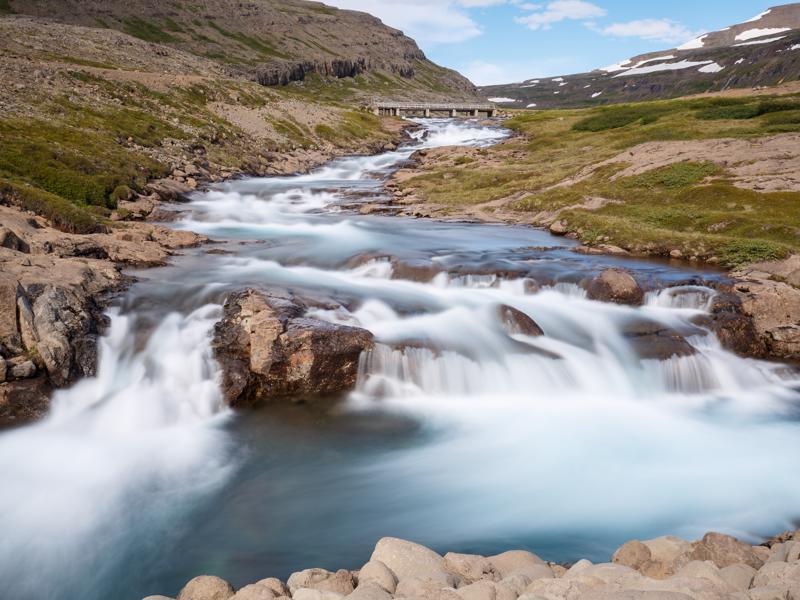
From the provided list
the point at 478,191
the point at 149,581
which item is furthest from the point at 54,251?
the point at 478,191

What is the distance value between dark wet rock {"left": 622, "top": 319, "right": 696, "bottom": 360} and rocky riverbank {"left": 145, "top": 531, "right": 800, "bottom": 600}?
371 inches

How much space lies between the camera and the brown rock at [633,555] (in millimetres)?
8198

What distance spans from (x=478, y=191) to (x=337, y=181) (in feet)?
47.4

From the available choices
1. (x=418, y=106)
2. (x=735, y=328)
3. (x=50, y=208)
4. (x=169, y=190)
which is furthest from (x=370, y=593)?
(x=418, y=106)

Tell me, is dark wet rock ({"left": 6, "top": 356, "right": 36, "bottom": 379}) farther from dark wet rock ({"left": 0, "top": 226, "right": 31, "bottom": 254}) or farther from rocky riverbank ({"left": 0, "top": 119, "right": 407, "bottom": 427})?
dark wet rock ({"left": 0, "top": 226, "right": 31, "bottom": 254})

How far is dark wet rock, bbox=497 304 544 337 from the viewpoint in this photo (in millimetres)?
18016

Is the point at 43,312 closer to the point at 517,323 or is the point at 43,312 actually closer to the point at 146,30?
the point at 517,323

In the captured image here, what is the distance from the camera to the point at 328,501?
11.5 meters

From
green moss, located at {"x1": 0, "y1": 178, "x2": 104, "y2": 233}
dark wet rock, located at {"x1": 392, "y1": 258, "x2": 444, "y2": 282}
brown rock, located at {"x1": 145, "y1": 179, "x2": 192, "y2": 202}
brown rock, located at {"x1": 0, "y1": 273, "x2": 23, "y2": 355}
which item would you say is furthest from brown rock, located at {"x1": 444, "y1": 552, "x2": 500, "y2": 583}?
brown rock, located at {"x1": 145, "y1": 179, "x2": 192, "y2": 202}

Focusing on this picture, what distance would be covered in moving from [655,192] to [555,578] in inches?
1259

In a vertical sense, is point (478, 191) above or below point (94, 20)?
below

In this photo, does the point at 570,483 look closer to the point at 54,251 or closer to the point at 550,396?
the point at 550,396

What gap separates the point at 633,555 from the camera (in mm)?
8281

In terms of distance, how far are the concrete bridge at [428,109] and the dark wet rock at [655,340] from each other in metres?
114
